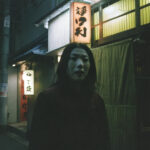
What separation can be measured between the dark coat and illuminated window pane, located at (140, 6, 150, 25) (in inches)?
199

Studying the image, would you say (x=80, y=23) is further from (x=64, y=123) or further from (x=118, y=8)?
(x=64, y=123)

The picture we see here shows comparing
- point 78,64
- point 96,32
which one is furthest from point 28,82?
point 78,64

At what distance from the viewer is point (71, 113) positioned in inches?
101

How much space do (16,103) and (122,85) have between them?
12954 millimetres

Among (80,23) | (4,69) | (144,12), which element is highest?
(80,23)

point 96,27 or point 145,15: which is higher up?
point 96,27

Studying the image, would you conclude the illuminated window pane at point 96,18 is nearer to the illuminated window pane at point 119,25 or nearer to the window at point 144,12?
the illuminated window pane at point 119,25

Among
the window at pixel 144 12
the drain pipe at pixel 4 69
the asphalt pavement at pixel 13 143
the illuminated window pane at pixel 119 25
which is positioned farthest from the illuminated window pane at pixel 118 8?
the drain pipe at pixel 4 69

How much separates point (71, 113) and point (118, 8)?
6.35 metres

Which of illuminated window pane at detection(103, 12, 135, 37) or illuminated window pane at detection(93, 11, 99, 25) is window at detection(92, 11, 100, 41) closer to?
illuminated window pane at detection(93, 11, 99, 25)

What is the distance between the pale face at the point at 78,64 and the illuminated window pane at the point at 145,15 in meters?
4.80

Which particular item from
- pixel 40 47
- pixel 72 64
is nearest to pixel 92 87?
pixel 72 64

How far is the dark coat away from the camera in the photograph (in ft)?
8.16

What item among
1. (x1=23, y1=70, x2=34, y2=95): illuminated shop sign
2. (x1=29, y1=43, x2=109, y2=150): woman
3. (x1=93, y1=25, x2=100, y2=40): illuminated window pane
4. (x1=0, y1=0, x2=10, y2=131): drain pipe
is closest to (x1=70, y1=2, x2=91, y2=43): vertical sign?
(x1=93, y1=25, x2=100, y2=40): illuminated window pane
